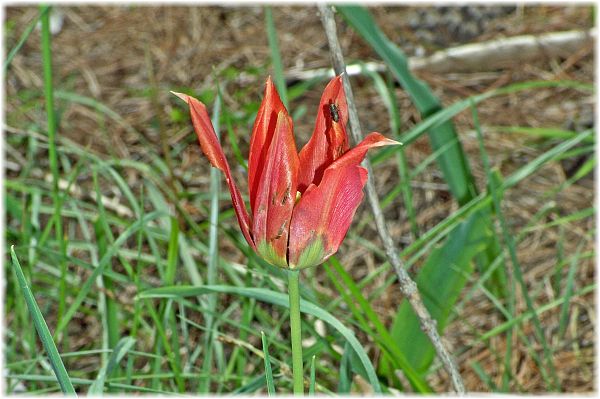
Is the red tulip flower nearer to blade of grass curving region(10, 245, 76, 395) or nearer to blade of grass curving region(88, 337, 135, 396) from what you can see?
blade of grass curving region(10, 245, 76, 395)

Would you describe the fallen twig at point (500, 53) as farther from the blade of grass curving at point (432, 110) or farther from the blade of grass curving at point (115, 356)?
the blade of grass curving at point (115, 356)

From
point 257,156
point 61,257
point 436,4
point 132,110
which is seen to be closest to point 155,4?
point 132,110

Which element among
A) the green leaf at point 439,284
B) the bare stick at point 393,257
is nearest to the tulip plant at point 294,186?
the bare stick at point 393,257

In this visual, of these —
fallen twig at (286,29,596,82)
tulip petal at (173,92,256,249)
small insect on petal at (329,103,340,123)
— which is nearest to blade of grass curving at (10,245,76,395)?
tulip petal at (173,92,256,249)

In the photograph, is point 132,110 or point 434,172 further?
point 132,110

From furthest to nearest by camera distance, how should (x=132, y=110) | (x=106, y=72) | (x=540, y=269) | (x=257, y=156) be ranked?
(x=106, y=72), (x=132, y=110), (x=540, y=269), (x=257, y=156)

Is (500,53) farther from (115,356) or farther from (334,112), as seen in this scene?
(334,112)

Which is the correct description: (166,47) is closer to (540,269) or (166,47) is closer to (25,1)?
(25,1)
